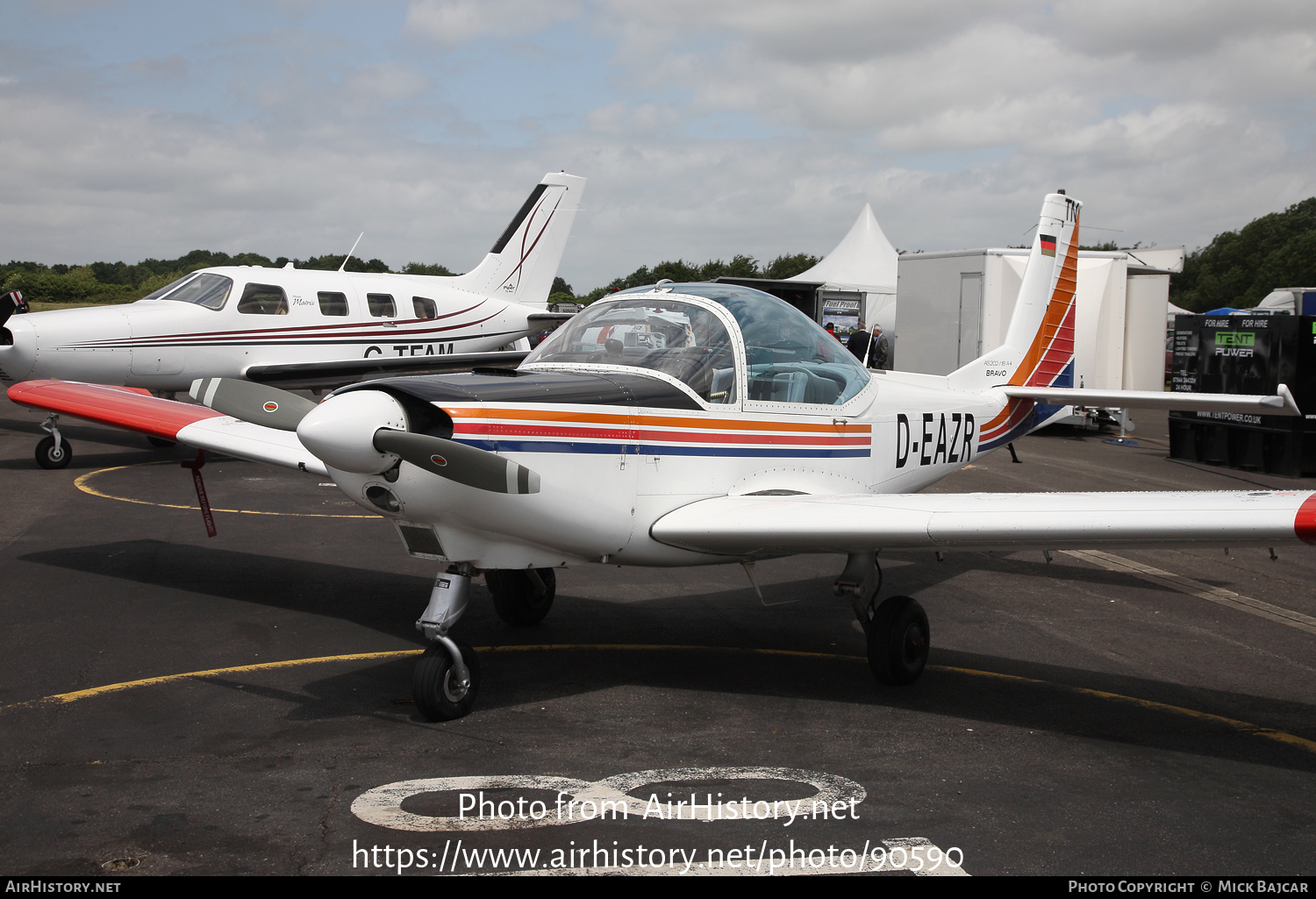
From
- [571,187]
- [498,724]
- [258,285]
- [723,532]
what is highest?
[571,187]

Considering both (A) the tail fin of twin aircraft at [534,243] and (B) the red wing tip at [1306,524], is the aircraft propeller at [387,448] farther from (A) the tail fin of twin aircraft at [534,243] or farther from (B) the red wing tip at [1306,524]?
(A) the tail fin of twin aircraft at [534,243]

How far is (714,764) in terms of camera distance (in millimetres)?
4465

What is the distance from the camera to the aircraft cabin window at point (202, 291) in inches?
576

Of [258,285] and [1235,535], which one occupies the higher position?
[258,285]

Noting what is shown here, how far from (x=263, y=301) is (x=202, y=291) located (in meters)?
0.86

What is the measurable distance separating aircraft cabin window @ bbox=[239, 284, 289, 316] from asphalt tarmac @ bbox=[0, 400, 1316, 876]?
267 inches

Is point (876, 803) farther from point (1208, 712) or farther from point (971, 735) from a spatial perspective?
point (1208, 712)

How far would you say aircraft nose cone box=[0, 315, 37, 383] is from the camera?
12.8 m

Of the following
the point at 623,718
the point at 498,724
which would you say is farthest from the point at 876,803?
the point at 498,724

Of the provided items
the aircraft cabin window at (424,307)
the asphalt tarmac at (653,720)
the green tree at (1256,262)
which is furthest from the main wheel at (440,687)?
the green tree at (1256,262)

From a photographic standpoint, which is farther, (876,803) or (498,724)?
(498,724)

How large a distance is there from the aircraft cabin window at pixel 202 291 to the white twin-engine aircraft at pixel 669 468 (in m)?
8.32
